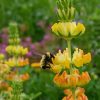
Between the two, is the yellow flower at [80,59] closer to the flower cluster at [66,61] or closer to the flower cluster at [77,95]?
the flower cluster at [66,61]

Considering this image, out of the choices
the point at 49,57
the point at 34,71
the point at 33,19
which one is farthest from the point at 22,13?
the point at 49,57

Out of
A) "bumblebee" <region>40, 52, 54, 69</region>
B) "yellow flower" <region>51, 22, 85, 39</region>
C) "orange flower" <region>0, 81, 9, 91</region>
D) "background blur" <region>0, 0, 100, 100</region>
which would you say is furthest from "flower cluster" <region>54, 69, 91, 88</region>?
"orange flower" <region>0, 81, 9, 91</region>

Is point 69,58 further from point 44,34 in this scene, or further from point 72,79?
point 44,34

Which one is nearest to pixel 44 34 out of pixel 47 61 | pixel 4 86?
pixel 4 86

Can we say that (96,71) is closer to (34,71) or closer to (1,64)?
(34,71)

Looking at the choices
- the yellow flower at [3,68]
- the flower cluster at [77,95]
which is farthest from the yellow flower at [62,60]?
the yellow flower at [3,68]
